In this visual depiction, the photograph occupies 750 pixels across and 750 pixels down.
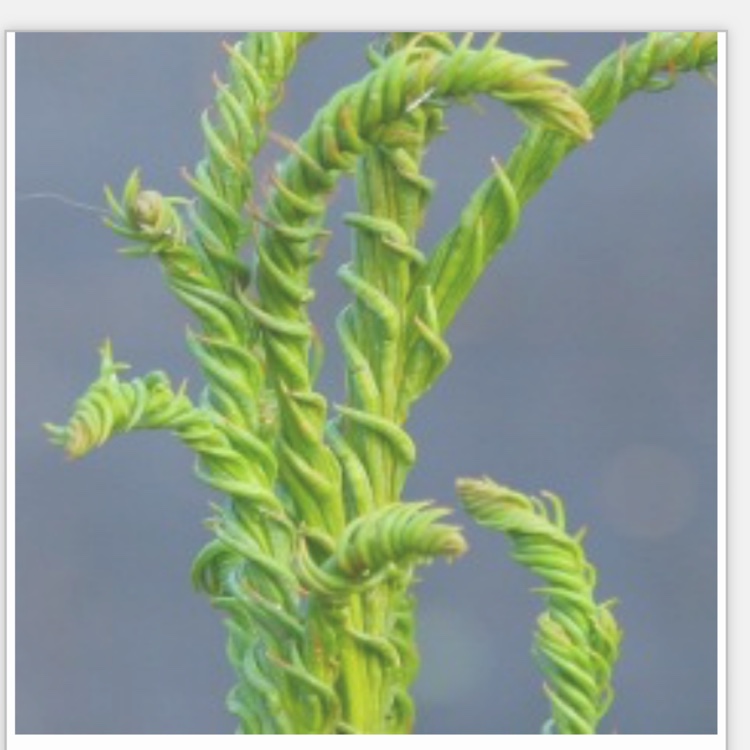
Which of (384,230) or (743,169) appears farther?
(743,169)

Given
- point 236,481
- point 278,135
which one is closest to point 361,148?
point 278,135

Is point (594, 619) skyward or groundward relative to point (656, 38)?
groundward

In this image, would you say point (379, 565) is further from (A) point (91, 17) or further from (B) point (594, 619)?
(A) point (91, 17)

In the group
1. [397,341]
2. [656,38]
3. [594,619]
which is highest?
[656,38]

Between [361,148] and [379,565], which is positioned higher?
[361,148]

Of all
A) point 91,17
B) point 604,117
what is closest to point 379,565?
point 604,117

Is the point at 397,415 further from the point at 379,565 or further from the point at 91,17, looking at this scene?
the point at 91,17
